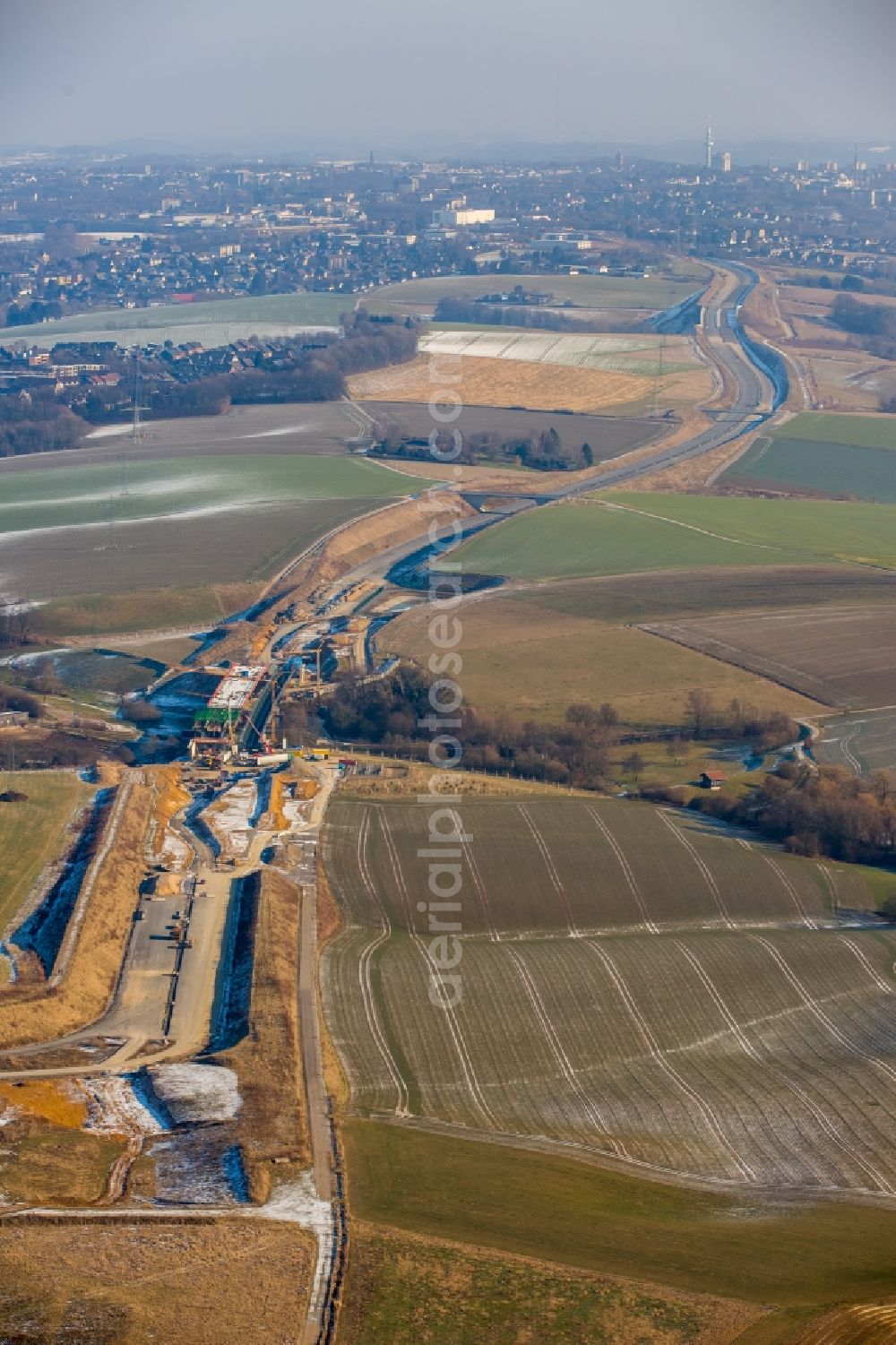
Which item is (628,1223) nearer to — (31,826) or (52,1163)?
(52,1163)

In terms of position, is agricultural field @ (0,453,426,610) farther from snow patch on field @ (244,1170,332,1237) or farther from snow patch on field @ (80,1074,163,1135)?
snow patch on field @ (244,1170,332,1237)

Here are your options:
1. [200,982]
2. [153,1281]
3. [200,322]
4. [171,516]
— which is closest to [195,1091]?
[200,982]

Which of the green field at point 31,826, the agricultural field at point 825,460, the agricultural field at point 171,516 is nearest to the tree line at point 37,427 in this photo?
the agricultural field at point 171,516

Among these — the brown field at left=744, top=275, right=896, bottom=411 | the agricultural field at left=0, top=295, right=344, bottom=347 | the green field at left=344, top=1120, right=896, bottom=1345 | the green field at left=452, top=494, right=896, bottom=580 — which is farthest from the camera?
the agricultural field at left=0, top=295, right=344, bottom=347

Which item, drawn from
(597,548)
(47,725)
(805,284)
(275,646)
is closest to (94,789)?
(47,725)

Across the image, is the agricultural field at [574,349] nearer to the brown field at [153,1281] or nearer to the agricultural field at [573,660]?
the agricultural field at [573,660]

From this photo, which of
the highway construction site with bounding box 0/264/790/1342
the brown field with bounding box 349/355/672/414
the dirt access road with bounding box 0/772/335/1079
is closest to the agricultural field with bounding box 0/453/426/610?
the highway construction site with bounding box 0/264/790/1342
